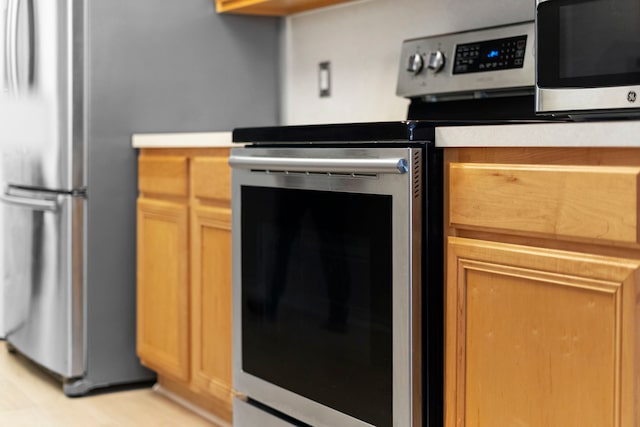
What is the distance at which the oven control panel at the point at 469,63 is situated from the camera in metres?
2.29

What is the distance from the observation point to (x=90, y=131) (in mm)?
2887

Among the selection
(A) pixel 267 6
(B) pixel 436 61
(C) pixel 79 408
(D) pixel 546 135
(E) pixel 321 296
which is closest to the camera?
(D) pixel 546 135

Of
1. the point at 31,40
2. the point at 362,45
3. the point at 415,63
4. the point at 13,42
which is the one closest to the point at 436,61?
the point at 415,63

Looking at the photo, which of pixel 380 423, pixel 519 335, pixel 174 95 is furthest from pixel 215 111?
pixel 519 335

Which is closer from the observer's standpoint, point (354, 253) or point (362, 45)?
point (354, 253)

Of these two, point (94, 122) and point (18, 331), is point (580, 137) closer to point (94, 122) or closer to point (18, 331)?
point (94, 122)

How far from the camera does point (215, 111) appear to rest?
3.13 metres

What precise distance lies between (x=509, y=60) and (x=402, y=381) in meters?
0.97

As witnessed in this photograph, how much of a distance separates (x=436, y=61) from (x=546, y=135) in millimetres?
1013

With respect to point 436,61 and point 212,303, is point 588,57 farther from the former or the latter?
point 212,303

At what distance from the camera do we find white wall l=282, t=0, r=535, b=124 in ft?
8.32

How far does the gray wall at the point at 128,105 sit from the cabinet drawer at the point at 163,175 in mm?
83

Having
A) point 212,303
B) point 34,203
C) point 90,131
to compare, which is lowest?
point 212,303

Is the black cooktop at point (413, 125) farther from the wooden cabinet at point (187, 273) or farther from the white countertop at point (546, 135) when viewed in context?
the wooden cabinet at point (187, 273)
